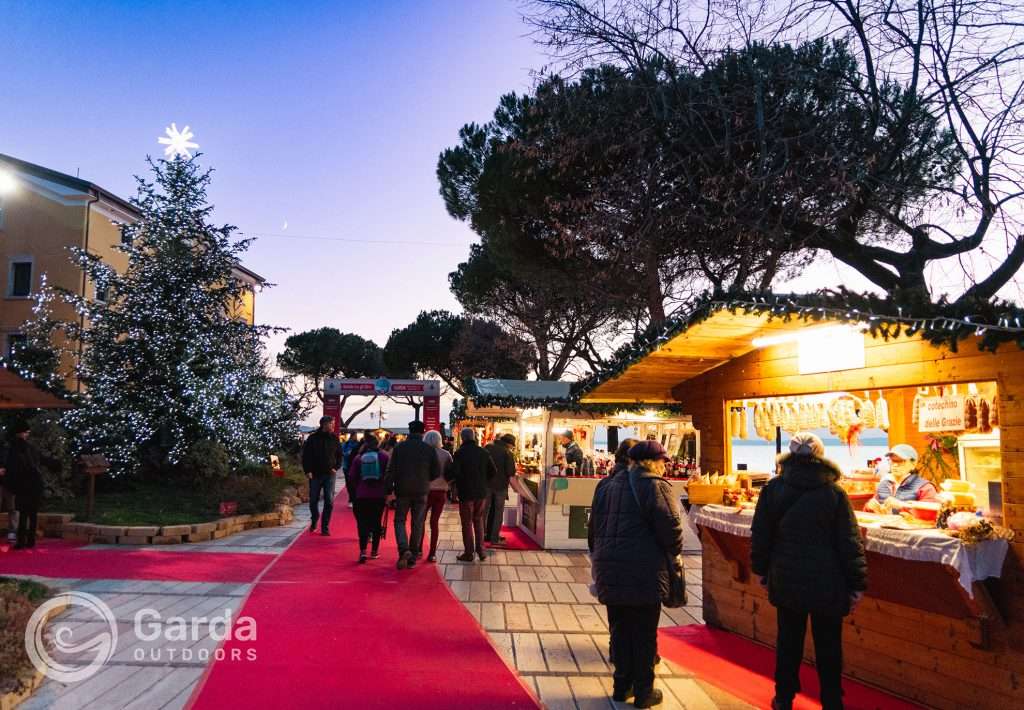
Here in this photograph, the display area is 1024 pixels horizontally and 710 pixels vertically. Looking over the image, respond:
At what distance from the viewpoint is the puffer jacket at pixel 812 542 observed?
11.6ft

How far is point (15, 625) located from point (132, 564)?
11.7 ft

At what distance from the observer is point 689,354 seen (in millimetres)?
6336

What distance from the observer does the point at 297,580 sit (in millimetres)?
6973

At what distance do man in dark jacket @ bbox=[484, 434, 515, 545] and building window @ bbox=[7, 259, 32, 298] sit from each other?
1909 cm

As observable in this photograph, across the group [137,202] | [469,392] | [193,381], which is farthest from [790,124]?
[137,202]

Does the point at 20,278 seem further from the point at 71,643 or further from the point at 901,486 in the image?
the point at 901,486

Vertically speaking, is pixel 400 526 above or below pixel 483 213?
below

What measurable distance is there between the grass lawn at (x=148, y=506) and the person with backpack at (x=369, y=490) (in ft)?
10.1

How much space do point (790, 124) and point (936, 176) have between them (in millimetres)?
2114

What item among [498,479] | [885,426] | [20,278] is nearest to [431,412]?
[20,278]

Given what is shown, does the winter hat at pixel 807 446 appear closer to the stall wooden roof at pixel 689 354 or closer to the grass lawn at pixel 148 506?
the stall wooden roof at pixel 689 354

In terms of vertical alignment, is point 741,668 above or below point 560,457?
below

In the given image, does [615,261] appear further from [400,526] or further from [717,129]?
[400,526]

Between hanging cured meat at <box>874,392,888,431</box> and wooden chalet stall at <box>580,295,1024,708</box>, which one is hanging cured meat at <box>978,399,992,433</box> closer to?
wooden chalet stall at <box>580,295,1024,708</box>
